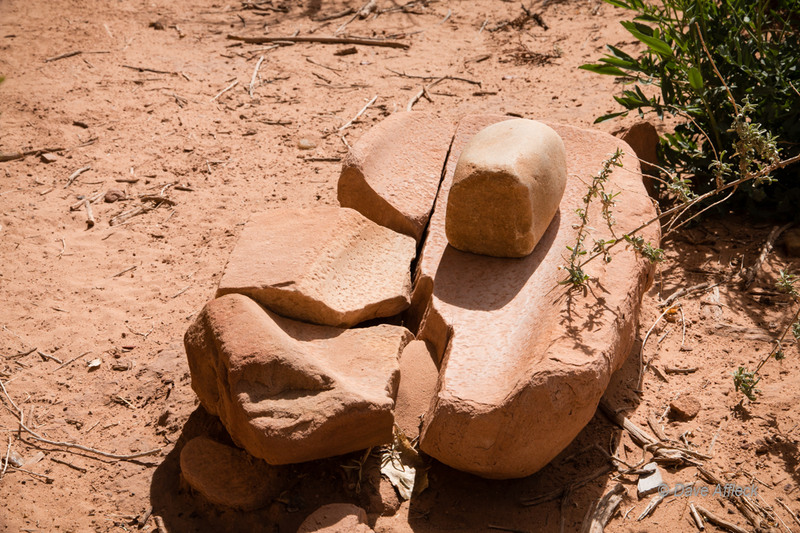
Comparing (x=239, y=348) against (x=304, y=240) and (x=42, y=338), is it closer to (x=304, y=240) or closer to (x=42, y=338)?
(x=304, y=240)

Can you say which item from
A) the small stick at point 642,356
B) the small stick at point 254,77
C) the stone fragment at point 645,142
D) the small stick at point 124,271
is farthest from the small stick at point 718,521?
the small stick at point 254,77

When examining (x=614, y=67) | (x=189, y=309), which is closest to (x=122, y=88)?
(x=189, y=309)

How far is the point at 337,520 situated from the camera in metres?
2.75

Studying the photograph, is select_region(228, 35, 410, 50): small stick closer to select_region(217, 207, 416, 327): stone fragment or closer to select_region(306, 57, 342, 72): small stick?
select_region(306, 57, 342, 72): small stick

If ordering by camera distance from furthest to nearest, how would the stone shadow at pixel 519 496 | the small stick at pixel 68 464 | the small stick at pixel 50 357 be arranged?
the small stick at pixel 50 357, the small stick at pixel 68 464, the stone shadow at pixel 519 496

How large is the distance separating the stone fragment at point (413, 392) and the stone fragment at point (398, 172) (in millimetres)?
902

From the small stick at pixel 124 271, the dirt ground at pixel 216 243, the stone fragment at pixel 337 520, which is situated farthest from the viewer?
the small stick at pixel 124 271

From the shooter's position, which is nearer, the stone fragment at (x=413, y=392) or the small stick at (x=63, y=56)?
the stone fragment at (x=413, y=392)

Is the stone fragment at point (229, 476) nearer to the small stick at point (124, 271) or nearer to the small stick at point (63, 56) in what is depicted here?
the small stick at point (124, 271)

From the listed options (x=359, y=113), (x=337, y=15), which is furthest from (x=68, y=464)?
(x=337, y=15)

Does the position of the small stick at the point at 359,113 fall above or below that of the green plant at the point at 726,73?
below

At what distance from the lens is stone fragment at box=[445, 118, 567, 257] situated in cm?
340

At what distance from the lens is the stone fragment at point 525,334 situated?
2.81 metres

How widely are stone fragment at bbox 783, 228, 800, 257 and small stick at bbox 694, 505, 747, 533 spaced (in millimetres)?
1842
